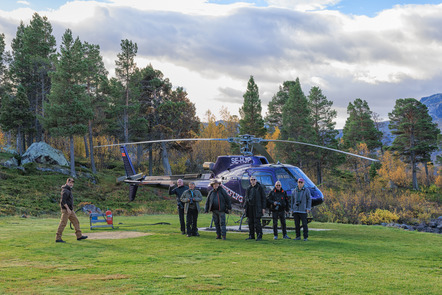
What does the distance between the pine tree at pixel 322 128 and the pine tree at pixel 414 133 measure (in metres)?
12.1

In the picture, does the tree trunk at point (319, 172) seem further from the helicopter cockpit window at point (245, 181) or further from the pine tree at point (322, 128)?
the helicopter cockpit window at point (245, 181)

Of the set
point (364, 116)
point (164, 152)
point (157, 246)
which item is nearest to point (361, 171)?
point (364, 116)

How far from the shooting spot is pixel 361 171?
63125 millimetres

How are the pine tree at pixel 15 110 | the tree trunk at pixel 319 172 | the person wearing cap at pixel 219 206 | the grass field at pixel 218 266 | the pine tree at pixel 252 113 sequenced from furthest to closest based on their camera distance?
the pine tree at pixel 252 113, the tree trunk at pixel 319 172, the pine tree at pixel 15 110, the person wearing cap at pixel 219 206, the grass field at pixel 218 266

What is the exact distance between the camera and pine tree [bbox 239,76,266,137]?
5947 cm

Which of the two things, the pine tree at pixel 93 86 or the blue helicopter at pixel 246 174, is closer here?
the blue helicopter at pixel 246 174

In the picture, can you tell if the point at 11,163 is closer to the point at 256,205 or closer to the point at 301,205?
the point at 256,205

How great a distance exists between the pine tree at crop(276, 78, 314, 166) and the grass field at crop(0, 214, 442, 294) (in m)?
42.2

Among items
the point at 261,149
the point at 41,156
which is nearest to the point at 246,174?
the point at 261,149

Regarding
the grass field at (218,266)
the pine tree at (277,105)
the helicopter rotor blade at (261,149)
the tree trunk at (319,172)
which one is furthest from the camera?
the pine tree at (277,105)

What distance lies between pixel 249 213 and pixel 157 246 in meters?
3.36

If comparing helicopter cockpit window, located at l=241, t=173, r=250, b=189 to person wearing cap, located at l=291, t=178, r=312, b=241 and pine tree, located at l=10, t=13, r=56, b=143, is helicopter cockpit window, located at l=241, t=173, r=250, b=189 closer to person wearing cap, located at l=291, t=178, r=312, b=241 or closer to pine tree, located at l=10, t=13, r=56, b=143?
person wearing cap, located at l=291, t=178, r=312, b=241

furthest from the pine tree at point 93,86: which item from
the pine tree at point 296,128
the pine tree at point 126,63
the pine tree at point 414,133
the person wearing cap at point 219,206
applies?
the pine tree at point 414,133

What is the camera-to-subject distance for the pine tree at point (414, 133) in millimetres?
63406
